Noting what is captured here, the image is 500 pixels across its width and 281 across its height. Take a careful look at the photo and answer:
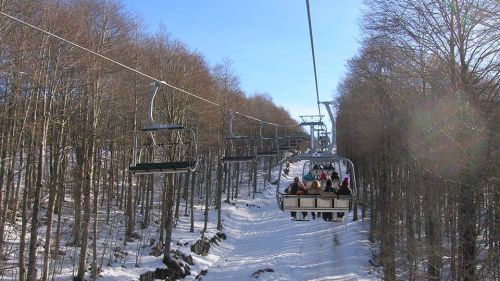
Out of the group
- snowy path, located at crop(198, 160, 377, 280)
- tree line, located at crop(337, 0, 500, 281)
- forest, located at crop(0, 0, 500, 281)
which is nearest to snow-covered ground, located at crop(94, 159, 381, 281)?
snowy path, located at crop(198, 160, 377, 280)

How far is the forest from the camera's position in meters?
13.1

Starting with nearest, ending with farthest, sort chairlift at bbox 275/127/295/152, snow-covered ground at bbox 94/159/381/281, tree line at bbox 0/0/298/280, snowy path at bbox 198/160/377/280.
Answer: tree line at bbox 0/0/298/280 < chairlift at bbox 275/127/295/152 < snow-covered ground at bbox 94/159/381/281 < snowy path at bbox 198/160/377/280

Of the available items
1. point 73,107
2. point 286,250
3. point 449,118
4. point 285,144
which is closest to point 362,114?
point 285,144

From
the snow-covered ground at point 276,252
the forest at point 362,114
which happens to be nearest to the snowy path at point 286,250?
the snow-covered ground at point 276,252

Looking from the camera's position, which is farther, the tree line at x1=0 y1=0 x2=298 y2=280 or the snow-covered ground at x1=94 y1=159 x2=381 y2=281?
the snow-covered ground at x1=94 y1=159 x2=381 y2=281

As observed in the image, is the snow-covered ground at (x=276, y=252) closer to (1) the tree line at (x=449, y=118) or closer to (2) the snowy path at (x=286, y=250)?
(2) the snowy path at (x=286, y=250)

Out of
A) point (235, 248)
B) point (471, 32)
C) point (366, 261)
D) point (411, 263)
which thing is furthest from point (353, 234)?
point (471, 32)

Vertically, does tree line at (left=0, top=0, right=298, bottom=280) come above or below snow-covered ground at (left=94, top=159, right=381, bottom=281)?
above

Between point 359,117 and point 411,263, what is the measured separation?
41.7 feet

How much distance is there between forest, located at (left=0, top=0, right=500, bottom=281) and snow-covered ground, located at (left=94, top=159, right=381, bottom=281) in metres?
2.15

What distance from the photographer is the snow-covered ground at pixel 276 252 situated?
25.7 meters

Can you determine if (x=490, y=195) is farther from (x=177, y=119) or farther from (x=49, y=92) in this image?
(x=177, y=119)

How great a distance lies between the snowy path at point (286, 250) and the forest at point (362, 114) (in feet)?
10.5

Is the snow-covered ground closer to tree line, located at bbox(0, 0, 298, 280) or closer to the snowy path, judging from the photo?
the snowy path
